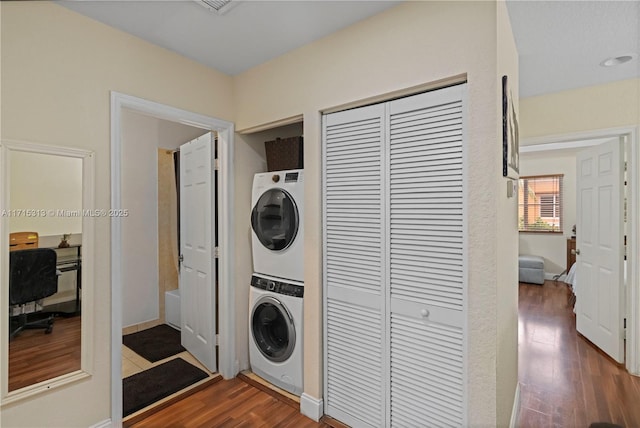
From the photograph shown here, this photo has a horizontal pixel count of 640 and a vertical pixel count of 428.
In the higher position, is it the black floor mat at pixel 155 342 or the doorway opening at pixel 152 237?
the doorway opening at pixel 152 237

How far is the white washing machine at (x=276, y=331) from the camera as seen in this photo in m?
2.33

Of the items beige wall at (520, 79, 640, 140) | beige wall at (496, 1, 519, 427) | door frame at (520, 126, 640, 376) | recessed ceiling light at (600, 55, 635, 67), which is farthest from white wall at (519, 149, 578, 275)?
beige wall at (496, 1, 519, 427)

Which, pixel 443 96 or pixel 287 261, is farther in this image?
pixel 287 261

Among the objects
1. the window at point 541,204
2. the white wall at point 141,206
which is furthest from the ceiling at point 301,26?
the window at point 541,204

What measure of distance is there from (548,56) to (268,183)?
7.74 ft

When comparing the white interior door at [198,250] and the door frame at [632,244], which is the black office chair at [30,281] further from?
the door frame at [632,244]

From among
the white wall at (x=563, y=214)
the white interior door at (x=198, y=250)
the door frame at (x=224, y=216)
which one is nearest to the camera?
the door frame at (x=224, y=216)

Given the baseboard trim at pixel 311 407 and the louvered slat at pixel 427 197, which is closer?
the louvered slat at pixel 427 197

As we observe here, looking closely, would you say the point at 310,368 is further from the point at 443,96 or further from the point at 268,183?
the point at 443,96

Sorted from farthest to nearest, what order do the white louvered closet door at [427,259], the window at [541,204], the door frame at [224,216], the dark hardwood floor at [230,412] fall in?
the window at [541,204] < the door frame at [224,216] < the dark hardwood floor at [230,412] < the white louvered closet door at [427,259]

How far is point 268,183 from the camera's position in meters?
2.55

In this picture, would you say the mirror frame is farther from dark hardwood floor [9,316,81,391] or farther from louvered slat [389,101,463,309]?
louvered slat [389,101,463,309]

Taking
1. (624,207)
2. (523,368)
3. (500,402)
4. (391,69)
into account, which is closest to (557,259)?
(624,207)

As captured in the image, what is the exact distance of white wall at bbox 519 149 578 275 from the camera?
6098 millimetres
